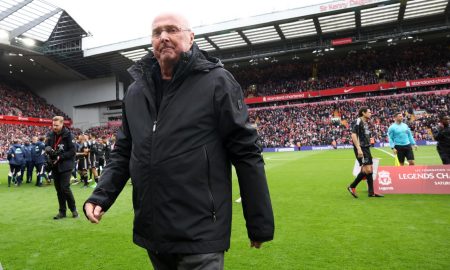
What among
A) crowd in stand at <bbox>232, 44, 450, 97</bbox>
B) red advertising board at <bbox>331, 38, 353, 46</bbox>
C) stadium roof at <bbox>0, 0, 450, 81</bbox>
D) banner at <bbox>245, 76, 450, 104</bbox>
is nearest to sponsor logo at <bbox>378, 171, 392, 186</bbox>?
stadium roof at <bbox>0, 0, 450, 81</bbox>

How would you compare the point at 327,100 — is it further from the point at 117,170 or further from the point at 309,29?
the point at 117,170

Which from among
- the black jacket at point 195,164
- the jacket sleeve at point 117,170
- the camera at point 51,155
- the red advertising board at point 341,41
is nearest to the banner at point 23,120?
the red advertising board at point 341,41

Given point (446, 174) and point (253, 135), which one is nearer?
point (253, 135)

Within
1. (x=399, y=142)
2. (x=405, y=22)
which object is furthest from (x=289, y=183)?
(x=405, y=22)

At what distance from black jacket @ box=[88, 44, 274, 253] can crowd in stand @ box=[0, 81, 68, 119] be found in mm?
48843

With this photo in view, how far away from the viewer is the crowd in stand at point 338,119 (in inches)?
1437

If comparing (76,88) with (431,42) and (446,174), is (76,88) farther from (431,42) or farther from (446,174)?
(446,174)

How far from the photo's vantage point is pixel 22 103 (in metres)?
49.2

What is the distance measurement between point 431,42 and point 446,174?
44.6 metres

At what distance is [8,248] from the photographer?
4887 millimetres

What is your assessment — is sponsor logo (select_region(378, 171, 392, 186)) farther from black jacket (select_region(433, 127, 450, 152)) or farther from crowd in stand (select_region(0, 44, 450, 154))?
crowd in stand (select_region(0, 44, 450, 154))

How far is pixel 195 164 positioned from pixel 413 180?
8246 mm

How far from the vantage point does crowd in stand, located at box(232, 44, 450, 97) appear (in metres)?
44.3

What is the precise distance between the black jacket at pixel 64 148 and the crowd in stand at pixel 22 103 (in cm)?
4292
